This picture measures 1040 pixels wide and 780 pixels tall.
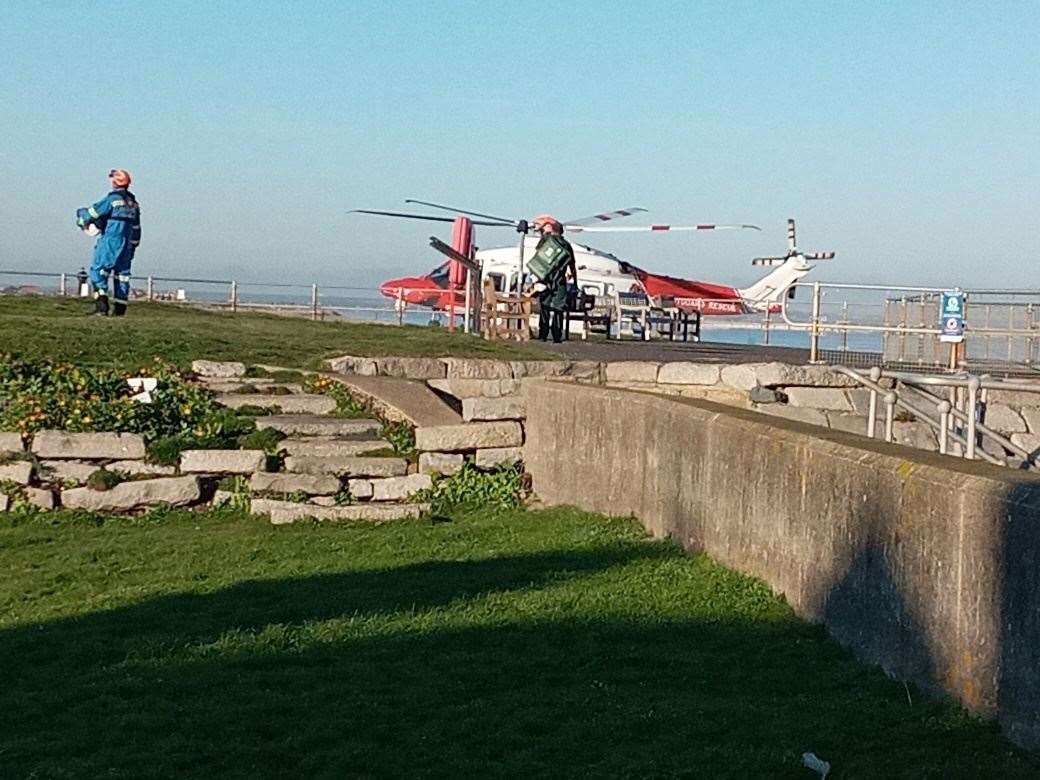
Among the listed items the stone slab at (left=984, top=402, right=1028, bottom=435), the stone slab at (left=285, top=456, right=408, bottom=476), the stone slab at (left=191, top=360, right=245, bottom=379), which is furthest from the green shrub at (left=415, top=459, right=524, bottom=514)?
the stone slab at (left=984, top=402, right=1028, bottom=435)

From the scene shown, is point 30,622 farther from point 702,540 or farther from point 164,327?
point 164,327

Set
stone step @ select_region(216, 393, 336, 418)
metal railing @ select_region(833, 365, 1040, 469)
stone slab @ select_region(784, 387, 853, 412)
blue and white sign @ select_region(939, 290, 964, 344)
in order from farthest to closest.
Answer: blue and white sign @ select_region(939, 290, 964, 344) → stone slab @ select_region(784, 387, 853, 412) → stone step @ select_region(216, 393, 336, 418) → metal railing @ select_region(833, 365, 1040, 469)

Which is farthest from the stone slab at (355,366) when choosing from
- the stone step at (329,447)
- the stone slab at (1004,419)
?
the stone slab at (1004,419)

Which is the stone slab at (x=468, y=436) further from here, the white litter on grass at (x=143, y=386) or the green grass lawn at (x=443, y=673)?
the green grass lawn at (x=443, y=673)

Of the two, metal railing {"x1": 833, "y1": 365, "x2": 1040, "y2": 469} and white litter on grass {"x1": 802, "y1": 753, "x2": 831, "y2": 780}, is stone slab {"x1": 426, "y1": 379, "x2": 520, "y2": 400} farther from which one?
white litter on grass {"x1": 802, "y1": 753, "x2": 831, "y2": 780}

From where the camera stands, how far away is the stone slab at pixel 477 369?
52.2 feet

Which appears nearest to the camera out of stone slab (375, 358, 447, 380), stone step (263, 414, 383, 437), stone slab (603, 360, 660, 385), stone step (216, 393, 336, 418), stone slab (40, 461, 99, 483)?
stone slab (40, 461, 99, 483)

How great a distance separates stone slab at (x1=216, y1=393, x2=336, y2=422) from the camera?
1523 centimetres

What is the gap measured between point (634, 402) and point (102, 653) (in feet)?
15.4

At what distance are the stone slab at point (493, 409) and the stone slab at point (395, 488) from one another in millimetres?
1065

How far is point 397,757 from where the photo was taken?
20.7 feet

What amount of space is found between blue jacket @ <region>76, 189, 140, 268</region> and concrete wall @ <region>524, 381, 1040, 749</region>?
1186cm

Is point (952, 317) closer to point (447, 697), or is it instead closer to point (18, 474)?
point (18, 474)

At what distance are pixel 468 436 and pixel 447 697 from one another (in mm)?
7612
